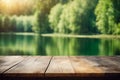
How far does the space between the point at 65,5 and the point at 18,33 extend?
5.75ft

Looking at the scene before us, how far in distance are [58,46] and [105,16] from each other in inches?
58.5

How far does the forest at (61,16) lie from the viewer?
582cm

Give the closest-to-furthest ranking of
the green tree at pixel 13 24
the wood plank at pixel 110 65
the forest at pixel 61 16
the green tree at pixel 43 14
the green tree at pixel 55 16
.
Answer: the wood plank at pixel 110 65
the green tree at pixel 13 24
the forest at pixel 61 16
the green tree at pixel 43 14
the green tree at pixel 55 16

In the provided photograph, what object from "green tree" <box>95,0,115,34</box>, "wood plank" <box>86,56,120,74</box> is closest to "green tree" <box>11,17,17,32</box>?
"green tree" <box>95,0,115,34</box>

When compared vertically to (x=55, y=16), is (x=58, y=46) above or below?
below

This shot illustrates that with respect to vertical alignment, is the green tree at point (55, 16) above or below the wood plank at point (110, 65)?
above

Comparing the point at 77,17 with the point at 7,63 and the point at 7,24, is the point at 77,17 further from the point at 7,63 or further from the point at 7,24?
→ the point at 7,63

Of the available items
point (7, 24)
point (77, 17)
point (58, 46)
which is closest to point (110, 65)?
point (58, 46)

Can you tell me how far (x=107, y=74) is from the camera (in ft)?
4.92

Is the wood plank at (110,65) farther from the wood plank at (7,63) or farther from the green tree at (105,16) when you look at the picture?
the green tree at (105,16)

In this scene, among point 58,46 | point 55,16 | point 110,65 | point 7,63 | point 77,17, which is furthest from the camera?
point 77,17

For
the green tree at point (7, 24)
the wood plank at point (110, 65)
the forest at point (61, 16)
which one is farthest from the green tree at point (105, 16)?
the wood plank at point (110, 65)

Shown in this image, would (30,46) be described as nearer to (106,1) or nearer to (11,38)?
(11,38)

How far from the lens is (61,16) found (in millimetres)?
6746
